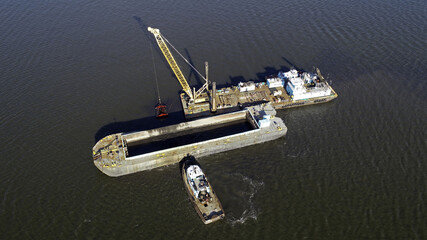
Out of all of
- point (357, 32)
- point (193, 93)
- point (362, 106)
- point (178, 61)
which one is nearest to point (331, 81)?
point (362, 106)

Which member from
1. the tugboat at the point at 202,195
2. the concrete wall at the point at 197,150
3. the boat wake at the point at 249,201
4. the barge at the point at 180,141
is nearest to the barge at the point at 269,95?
the barge at the point at 180,141

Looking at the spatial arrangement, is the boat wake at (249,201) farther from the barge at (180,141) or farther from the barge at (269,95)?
the barge at (269,95)

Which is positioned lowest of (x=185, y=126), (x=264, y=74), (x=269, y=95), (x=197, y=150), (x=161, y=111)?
(x=197, y=150)

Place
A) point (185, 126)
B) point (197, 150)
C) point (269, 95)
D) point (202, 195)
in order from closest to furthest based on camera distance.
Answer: point (202, 195) < point (197, 150) < point (185, 126) < point (269, 95)

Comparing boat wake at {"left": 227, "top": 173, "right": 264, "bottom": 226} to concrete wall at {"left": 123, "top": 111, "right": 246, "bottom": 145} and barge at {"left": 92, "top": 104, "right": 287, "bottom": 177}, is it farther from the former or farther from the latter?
concrete wall at {"left": 123, "top": 111, "right": 246, "bottom": 145}

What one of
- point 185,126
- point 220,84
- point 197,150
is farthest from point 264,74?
point 197,150

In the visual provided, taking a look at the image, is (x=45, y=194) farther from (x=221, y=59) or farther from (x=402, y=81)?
(x=402, y=81)

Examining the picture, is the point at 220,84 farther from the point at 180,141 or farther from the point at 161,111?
the point at 180,141
